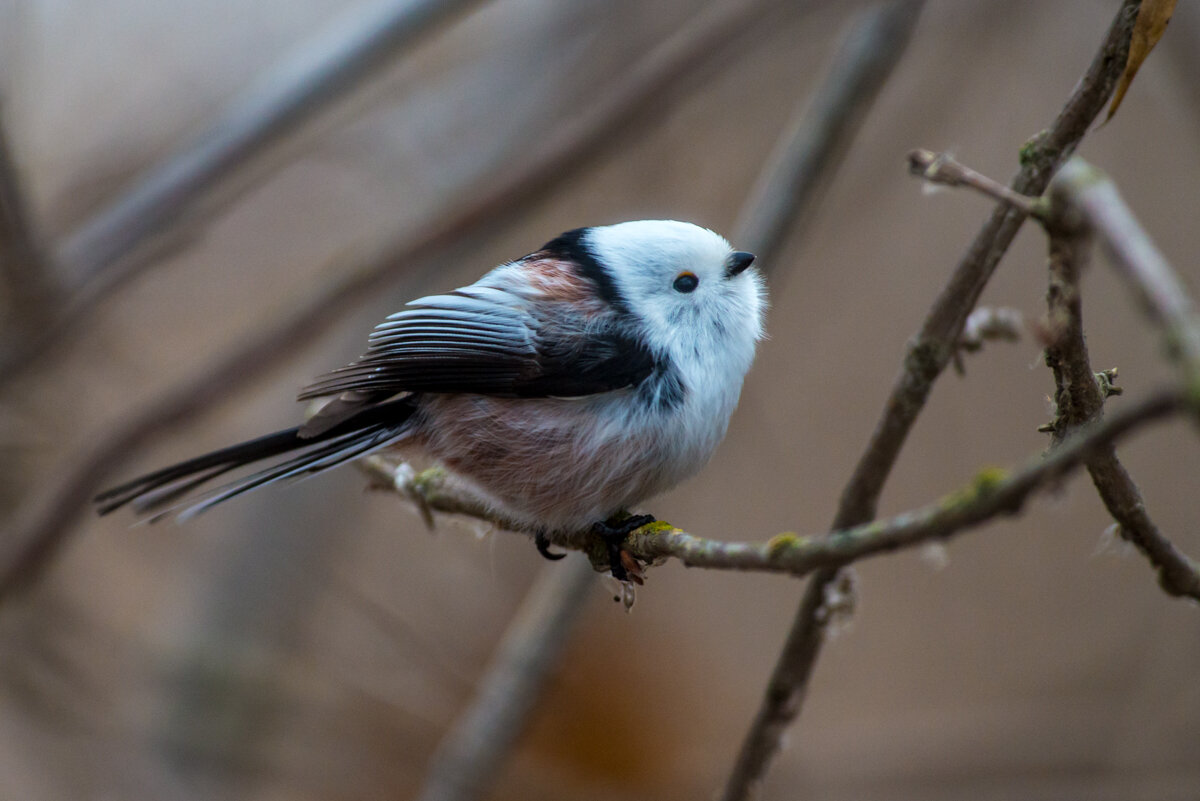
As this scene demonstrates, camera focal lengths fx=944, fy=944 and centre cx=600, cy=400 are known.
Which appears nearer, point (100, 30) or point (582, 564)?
point (582, 564)

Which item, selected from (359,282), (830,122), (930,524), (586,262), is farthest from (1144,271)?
(359,282)

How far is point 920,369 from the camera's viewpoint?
4.76 feet

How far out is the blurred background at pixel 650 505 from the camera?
3.04 meters

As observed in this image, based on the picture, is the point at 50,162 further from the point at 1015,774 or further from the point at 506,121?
the point at 1015,774

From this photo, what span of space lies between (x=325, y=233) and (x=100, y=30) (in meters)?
1.28

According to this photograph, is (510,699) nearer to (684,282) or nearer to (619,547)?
(619,547)

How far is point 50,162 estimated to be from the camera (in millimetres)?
3824

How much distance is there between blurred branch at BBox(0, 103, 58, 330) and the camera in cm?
226

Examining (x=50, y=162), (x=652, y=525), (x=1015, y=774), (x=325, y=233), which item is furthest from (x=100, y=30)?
(x=1015, y=774)

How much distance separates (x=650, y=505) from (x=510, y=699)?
1001 mm

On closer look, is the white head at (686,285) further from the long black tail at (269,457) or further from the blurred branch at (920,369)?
the long black tail at (269,457)

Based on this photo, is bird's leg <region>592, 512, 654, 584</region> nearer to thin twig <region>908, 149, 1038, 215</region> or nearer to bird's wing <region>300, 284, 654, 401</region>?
bird's wing <region>300, 284, 654, 401</region>

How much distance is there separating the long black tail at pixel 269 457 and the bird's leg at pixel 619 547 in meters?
0.53

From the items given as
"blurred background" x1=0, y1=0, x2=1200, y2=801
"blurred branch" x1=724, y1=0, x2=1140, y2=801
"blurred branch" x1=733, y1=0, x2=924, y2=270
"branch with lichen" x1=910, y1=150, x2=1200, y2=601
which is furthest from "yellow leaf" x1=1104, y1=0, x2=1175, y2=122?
"blurred background" x1=0, y1=0, x2=1200, y2=801
